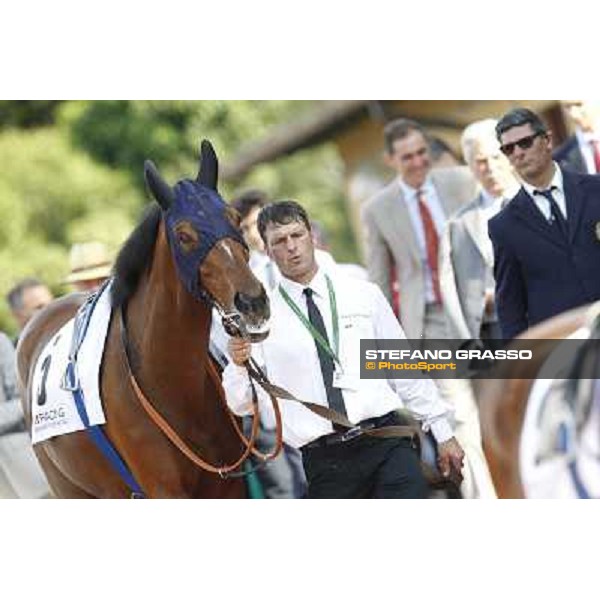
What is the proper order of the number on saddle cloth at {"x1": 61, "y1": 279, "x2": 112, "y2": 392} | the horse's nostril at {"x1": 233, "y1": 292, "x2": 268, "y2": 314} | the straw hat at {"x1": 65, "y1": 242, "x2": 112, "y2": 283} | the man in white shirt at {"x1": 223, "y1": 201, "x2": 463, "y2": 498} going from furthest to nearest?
1. the straw hat at {"x1": 65, "y1": 242, "x2": 112, "y2": 283}
2. the number on saddle cloth at {"x1": 61, "y1": 279, "x2": 112, "y2": 392}
3. the man in white shirt at {"x1": 223, "y1": 201, "x2": 463, "y2": 498}
4. the horse's nostril at {"x1": 233, "y1": 292, "x2": 268, "y2": 314}

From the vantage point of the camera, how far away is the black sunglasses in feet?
21.7

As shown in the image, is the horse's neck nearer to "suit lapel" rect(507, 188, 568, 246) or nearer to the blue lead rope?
the blue lead rope

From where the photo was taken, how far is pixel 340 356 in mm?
6691

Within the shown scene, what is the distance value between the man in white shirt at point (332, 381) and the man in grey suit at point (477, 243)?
0.29 metres

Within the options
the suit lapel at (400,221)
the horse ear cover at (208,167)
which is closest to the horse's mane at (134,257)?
the horse ear cover at (208,167)

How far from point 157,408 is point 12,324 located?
125 centimetres

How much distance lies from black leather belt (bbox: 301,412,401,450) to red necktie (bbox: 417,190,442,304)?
0.63m

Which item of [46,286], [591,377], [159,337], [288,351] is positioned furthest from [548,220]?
[46,286]

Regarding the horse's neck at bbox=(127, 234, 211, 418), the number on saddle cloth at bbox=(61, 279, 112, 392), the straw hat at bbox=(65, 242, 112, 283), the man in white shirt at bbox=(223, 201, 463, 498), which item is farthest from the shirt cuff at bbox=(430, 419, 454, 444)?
the straw hat at bbox=(65, 242, 112, 283)

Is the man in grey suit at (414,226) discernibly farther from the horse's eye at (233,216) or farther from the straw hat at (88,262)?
the straw hat at (88,262)

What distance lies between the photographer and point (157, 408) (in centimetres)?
663

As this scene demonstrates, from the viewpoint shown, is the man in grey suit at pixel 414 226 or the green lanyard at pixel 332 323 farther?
the man in grey suit at pixel 414 226

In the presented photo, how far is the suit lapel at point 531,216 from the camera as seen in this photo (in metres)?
6.60
